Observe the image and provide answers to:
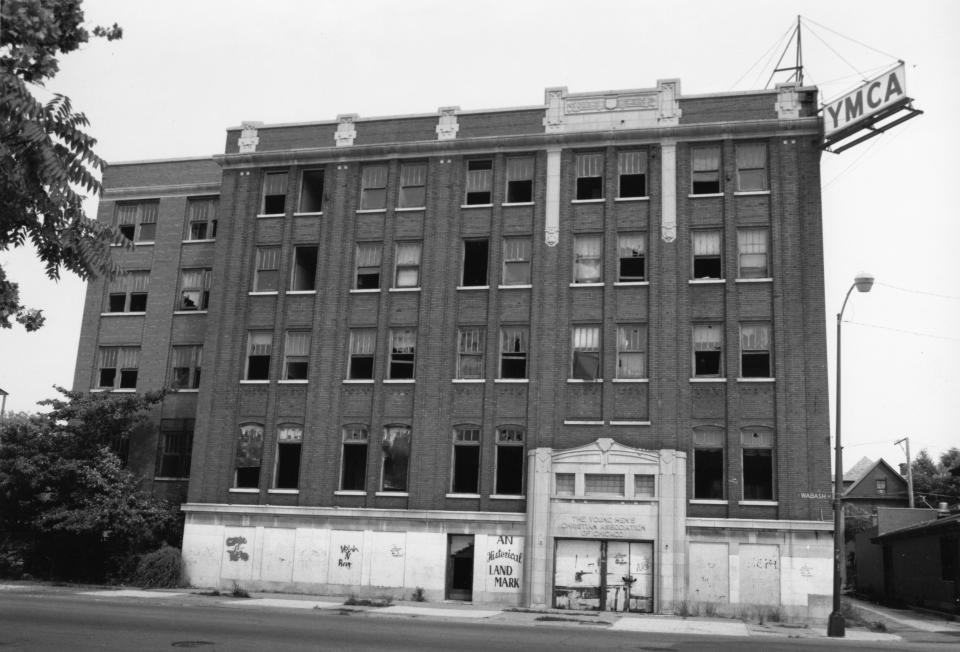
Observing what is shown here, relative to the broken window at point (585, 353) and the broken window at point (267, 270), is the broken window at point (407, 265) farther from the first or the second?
the broken window at point (585, 353)

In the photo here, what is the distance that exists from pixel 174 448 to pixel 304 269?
9.88 m

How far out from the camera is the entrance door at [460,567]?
34531mm

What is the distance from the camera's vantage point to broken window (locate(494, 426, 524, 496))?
35312 millimetres

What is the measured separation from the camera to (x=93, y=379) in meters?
42.3

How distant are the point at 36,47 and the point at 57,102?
0.70 meters

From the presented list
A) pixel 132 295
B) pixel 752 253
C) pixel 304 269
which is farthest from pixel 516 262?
pixel 132 295

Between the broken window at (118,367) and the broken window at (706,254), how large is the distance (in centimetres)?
2542

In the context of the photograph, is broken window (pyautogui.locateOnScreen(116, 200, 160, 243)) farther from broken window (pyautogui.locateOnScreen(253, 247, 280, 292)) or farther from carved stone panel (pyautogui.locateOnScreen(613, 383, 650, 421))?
carved stone panel (pyautogui.locateOnScreen(613, 383, 650, 421))

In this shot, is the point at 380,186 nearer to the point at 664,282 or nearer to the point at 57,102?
the point at 664,282

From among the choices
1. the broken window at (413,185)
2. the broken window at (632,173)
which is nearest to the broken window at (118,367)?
the broken window at (413,185)

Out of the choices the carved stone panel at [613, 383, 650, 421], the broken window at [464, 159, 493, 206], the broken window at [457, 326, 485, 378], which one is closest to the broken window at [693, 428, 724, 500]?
the carved stone panel at [613, 383, 650, 421]

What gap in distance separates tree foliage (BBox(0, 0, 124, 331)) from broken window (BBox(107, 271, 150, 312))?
33751 millimetres

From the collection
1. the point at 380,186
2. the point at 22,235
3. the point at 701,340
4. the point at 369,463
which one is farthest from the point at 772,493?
the point at 22,235

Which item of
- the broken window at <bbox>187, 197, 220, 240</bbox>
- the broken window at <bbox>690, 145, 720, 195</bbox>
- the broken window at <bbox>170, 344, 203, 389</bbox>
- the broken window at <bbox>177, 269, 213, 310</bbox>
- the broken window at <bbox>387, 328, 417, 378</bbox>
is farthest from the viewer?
the broken window at <bbox>187, 197, 220, 240</bbox>
